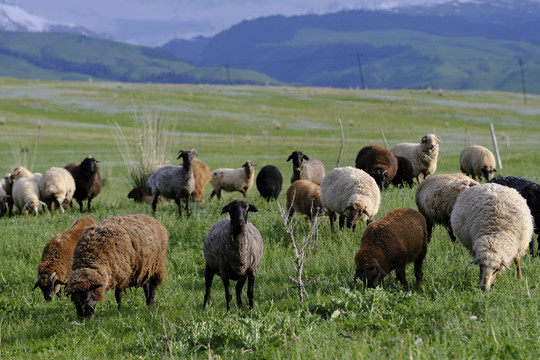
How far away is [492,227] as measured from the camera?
312 inches

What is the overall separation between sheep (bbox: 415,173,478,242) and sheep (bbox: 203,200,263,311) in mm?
3850

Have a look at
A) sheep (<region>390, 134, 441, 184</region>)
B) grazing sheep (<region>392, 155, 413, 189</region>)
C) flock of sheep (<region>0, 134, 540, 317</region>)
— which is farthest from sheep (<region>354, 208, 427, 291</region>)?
sheep (<region>390, 134, 441, 184</region>)

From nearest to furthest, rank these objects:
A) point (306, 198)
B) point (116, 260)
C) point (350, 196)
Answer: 1. point (116, 260)
2. point (350, 196)
3. point (306, 198)

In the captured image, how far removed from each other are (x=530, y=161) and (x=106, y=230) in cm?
2798

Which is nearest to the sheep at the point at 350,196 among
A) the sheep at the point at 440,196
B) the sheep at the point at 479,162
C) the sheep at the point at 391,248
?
the sheep at the point at 440,196

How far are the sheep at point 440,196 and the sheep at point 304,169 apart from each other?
5.24 metres

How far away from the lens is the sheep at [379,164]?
1627 cm

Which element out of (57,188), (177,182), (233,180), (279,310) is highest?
(177,182)

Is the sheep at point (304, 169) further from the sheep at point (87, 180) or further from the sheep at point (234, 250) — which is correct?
the sheep at point (234, 250)

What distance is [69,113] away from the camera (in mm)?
72125

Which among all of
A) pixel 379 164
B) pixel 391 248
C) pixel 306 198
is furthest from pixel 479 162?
pixel 391 248

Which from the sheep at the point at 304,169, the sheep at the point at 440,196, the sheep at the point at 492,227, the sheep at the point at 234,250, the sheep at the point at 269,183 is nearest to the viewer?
the sheep at the point at 492,227

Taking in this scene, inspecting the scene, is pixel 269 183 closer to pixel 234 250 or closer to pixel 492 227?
pixel 234 250

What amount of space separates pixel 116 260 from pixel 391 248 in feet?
13.4
